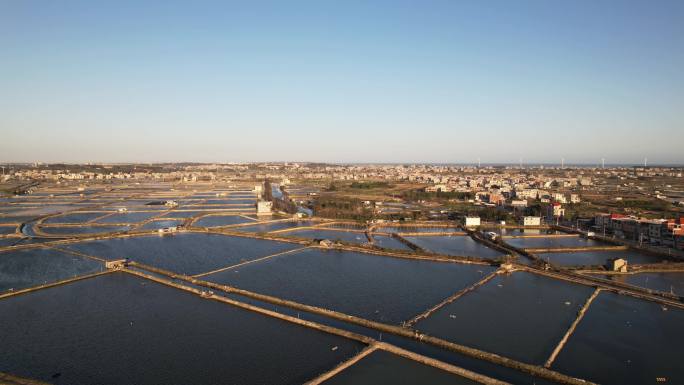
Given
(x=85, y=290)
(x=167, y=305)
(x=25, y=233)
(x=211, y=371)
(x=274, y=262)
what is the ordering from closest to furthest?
(x=211, y=371) → (x=167, y=305) → (x=85, y=290) → (x=274, y=262) → (x=25, y=233)

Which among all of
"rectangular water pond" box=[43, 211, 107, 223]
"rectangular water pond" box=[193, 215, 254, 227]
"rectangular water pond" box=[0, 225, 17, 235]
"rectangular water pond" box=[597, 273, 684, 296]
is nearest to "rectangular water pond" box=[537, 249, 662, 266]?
"rectangular water pond" box=[597, 273, 684, 296]

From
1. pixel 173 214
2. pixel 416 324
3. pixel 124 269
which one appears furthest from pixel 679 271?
pixel 173 214

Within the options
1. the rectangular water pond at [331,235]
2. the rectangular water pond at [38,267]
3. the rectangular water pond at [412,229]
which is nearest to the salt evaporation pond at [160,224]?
the rectangular water pond at [38,267]

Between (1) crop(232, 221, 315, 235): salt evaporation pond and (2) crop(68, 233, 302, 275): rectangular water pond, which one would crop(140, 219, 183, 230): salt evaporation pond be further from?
(1) crop(232, 221, 315, 235): salt evaporation pond

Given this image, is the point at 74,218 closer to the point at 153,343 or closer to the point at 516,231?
the point at 153,343

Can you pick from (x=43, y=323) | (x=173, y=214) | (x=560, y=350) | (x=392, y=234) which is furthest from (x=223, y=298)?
(x=173, y=214)

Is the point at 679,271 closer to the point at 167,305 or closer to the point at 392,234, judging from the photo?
the point at 392,234

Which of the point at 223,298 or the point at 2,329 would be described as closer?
the point at 2,329

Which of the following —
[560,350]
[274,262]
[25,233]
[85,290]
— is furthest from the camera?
[25,233]
